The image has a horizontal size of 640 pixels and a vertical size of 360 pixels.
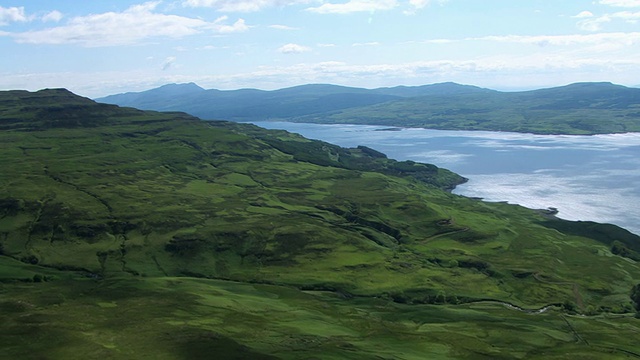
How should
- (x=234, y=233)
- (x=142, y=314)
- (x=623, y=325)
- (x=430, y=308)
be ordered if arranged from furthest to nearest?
(x=234, y=233) → (x=430, y=308) → (x=623, y=325) → (x=142, y=314)

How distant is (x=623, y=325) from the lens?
12606 cm

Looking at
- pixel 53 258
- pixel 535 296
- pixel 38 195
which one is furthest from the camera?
pixel 38 195

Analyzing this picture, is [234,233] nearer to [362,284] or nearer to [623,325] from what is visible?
[362,284]

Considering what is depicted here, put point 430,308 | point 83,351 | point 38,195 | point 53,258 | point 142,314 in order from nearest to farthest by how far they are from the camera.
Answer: point 83,351 → point 142,314 → point 430,308 → point 53,258 → point 38,195

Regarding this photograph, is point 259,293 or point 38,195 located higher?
point 38,195

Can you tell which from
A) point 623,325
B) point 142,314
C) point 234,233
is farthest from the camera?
point 234,233

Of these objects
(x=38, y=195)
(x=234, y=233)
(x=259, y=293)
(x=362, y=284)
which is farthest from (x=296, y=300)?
(x=38, y=195)

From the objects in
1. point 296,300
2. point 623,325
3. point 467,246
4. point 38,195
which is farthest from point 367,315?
point 38,195

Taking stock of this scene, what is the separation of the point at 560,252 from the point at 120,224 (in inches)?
6082

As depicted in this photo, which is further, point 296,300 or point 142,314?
point 296,300

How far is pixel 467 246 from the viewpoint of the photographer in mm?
188875

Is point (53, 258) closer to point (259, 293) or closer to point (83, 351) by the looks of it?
point (259, 293)

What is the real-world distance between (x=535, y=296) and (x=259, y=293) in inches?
3038

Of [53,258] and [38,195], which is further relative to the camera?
[38,195]
